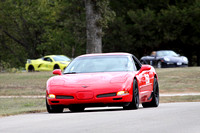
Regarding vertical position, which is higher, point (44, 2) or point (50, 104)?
point (44, 2)

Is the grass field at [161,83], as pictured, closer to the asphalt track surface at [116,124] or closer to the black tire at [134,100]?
the black tire at [134,100]

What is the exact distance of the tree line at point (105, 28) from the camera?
5472 centimetres

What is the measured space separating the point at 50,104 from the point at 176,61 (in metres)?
30.5

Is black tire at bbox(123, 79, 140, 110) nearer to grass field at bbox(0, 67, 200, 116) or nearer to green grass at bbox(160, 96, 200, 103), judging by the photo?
green grass at bbox(160, 96, 200, 103)

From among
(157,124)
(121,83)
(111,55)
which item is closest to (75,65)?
(111,55)

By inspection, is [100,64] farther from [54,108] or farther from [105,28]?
[105,28]

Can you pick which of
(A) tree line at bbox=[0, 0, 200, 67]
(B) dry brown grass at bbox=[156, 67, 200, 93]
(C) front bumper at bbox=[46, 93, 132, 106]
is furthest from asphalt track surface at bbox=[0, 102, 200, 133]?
(A) tree line at bbox=[0, 0, 200, 67]

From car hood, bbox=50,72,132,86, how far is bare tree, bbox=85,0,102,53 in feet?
67.2

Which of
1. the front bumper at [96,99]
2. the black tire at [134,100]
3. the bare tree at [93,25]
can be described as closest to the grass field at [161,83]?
the bare tree at [93,25]

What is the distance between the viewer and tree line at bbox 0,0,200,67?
180 feet

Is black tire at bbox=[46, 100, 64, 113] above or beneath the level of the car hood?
beneath

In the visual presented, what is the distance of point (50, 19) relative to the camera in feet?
218

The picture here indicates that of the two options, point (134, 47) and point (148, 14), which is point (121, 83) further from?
point (134, 47)

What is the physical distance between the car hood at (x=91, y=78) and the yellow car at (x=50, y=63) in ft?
101
